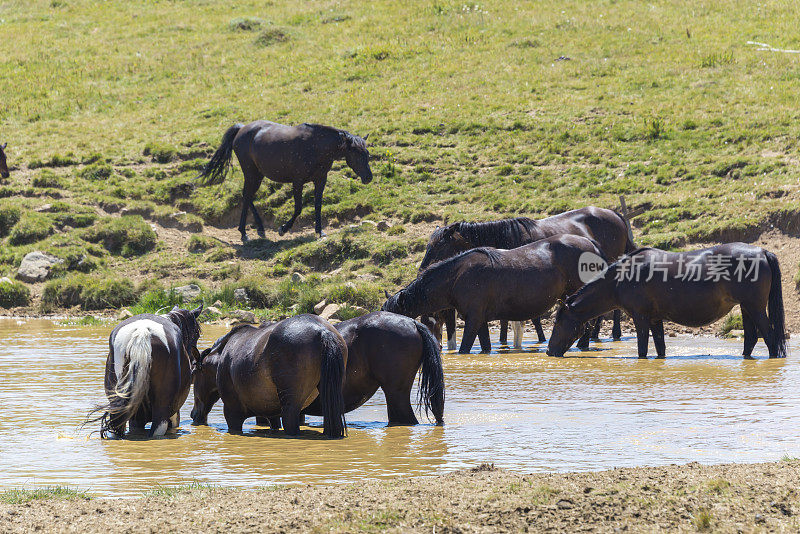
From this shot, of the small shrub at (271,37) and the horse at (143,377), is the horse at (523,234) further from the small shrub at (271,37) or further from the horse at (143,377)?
the small shrub at (271,37)

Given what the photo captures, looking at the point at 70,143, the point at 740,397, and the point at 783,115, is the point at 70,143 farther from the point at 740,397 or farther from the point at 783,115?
the point at 740,397

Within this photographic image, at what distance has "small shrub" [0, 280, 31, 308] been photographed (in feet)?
70.6

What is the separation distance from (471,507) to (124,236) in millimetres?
19893

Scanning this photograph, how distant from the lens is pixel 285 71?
3778 centimetres

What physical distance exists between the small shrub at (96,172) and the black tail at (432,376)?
2088 cm

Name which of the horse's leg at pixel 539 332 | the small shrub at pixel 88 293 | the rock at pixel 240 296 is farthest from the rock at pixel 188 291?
the horse's leg at pixel 539 332

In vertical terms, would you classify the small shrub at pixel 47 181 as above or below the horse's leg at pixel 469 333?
A: above

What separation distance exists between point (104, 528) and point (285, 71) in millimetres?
33470

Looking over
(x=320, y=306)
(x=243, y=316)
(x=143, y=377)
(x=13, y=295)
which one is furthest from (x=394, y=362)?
(x=13, y=295)

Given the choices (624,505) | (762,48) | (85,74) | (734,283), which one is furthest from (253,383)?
(85,74)

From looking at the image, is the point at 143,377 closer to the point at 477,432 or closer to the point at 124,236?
the point at 477,432

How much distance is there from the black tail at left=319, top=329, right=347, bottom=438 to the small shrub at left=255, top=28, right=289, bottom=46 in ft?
114

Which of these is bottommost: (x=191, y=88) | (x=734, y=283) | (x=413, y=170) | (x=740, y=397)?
(x=740, y=397)

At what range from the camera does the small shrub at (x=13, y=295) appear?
70.6 ft
